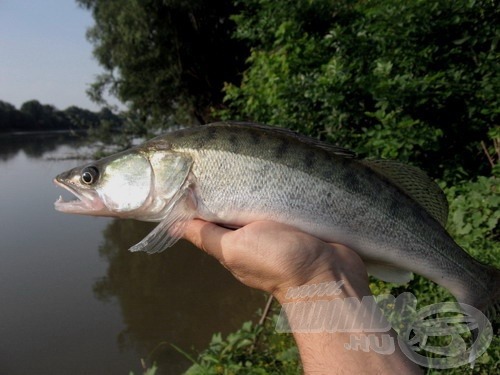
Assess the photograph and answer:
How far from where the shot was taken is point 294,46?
572 centimetres

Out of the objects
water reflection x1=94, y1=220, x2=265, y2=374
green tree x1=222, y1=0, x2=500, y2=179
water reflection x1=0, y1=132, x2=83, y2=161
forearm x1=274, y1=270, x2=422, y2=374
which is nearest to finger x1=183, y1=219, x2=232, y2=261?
forearm x1=274, y1=270, x2=422, y2=374

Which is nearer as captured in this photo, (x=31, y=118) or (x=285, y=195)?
(x=285, y=195)

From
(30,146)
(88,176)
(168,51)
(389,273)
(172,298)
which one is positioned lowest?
(172,298)

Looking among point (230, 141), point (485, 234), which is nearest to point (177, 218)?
point (230, 141)

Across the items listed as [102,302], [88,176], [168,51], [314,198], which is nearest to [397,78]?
[314,198]

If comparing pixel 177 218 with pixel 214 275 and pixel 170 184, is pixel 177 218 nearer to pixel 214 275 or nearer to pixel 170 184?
pixel 170 184

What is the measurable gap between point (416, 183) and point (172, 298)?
5.86 meters

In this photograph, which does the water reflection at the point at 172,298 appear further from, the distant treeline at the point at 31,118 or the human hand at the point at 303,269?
the distant treeline at the point at 31,118

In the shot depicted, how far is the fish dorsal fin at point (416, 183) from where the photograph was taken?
2166mm

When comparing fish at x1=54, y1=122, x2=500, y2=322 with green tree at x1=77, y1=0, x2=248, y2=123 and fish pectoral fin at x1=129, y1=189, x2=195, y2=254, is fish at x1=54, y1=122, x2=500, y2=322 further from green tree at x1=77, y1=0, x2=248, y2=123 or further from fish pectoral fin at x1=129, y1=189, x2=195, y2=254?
green tree at x1=77, y1=0, x2=248, y2=123

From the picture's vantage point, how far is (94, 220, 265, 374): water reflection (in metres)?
5.71

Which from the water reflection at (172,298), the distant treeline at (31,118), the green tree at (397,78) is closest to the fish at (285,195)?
the green tree at (397,78)

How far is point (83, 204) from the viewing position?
212 cm

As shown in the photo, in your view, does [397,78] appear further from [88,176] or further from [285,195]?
[88,176]
